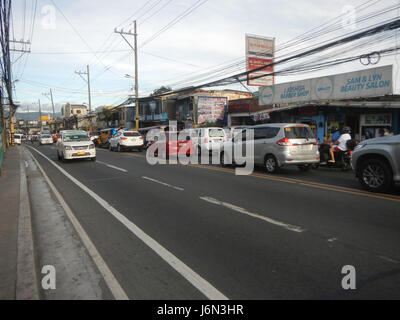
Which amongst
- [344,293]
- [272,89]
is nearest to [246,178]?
[344,293]

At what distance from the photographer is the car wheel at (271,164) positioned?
456 inches

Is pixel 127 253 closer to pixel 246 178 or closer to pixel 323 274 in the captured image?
pixel 323 274

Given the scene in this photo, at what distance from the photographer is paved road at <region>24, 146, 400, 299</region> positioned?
3420 millimetres

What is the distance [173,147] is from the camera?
698 inches

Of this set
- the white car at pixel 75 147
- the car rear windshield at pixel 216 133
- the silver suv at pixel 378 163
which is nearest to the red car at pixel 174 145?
the car rear windshield at pixel 216 133

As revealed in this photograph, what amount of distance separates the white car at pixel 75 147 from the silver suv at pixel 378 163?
42.6ft

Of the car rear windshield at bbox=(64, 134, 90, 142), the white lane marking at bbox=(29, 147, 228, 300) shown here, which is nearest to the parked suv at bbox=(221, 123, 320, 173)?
the white lane marking at bbox=(29, 147, 228, 300)

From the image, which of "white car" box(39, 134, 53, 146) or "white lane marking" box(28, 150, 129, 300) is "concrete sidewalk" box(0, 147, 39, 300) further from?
"white car" box(39, 134, 53, 146)

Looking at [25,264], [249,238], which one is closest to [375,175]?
[249,238]

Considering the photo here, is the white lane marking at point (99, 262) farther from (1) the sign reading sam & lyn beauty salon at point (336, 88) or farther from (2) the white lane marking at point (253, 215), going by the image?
(1) the sign reading sam & lyn beauty salon at point (336, 88)
